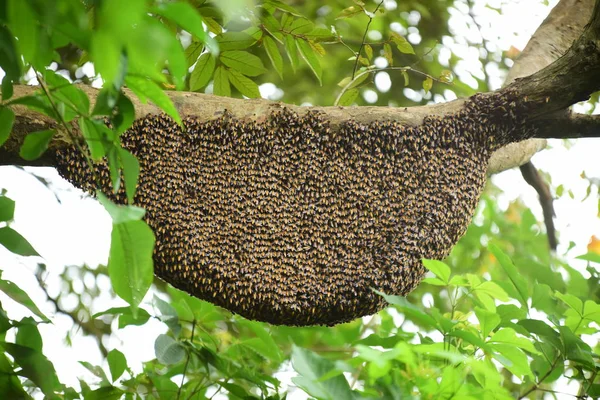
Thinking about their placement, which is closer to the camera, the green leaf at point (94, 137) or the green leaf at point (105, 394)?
the green leaf at point (94, 137)

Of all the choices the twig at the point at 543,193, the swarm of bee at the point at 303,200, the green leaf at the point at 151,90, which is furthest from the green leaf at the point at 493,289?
the twig at the point at 543,193

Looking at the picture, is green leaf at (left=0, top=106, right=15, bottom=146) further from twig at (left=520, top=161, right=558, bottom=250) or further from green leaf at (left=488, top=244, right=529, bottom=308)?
twig at (left=520, top=161, right=558, bottom=250)

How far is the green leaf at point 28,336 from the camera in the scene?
4.66ft

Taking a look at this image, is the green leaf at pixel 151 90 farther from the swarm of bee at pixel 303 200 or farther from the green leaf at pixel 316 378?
the swarm of bee at pixel 303 200

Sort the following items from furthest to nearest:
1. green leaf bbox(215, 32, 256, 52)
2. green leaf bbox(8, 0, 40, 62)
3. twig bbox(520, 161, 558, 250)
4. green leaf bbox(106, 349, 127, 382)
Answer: twig bbox(520, 161, 558, 250)
green leaf bbox(215, 32, 256, 52)
green leaf bbox(106, 349, 127, 382)
green leaf bbox(8, 0, 40, 62)

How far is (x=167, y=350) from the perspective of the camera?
1594 millimetres

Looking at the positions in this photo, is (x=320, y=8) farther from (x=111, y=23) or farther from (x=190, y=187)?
(x=111, y=23)

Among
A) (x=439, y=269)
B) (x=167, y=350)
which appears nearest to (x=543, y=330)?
(x=439, y=269)

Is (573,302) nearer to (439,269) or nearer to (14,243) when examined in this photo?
(439,269)

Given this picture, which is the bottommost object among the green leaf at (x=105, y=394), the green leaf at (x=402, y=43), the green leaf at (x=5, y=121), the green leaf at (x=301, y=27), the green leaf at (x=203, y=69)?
Answer: the green leaf at (x=105, y=394)

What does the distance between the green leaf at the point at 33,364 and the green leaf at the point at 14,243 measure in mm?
193

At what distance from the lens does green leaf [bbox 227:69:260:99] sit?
197cm

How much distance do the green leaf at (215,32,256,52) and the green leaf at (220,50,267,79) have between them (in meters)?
0.01

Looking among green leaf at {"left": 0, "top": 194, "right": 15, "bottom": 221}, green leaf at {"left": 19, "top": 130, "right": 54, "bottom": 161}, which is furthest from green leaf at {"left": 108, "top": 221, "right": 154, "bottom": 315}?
green leaf at {"left": 0, "top": 194, "right": 15, "bottom": 221}
